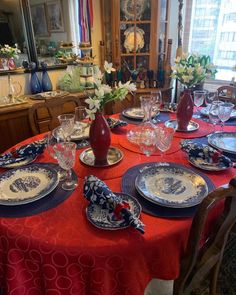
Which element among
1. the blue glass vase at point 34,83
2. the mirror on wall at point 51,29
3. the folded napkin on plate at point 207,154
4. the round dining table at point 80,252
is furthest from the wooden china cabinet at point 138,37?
the round dining table at point 80,252

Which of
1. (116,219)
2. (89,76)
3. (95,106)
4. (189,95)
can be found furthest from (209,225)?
(89,76)

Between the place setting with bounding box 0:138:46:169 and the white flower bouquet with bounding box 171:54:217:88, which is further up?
the white flower bouquet with bounding box 171:54:217:88

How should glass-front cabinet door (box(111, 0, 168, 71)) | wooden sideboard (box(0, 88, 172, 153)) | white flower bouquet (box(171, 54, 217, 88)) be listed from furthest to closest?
glass-front cabinet door (box(111, 0, 168, 71)) < wooden sideboard (box(0, 88, 172, 153)) < white flower bouquet (box(171, 54, 217, 88))

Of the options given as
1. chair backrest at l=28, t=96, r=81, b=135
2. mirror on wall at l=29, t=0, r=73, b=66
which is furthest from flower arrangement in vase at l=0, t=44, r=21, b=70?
chair backrest at l=28, t=96, r=81, b=135

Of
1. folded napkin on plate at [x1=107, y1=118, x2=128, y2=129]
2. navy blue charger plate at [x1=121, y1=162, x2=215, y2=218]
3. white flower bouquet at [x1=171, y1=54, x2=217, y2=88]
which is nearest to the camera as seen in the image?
navy blue charger plate at [x1=121, y1=162, x2=215, y2=218]

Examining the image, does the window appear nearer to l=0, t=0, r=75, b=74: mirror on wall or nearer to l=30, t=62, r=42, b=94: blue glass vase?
l=0, t=0, r=75, b=74: mirror on wall

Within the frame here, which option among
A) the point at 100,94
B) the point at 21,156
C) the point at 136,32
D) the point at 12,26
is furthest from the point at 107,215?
the point at 136,32

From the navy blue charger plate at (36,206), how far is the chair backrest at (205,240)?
496mm

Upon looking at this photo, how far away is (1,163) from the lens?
1153 millimetres

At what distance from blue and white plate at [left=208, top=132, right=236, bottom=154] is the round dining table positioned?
63 centimetres

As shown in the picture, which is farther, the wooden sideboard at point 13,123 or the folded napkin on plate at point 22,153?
the wooden sideboard at point 13,123

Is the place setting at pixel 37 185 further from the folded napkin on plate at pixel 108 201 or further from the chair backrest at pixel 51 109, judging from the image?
the chair backrest at pixel 51 109

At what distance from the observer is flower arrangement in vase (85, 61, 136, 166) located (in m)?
1.05

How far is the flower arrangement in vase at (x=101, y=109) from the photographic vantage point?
3.44ft
